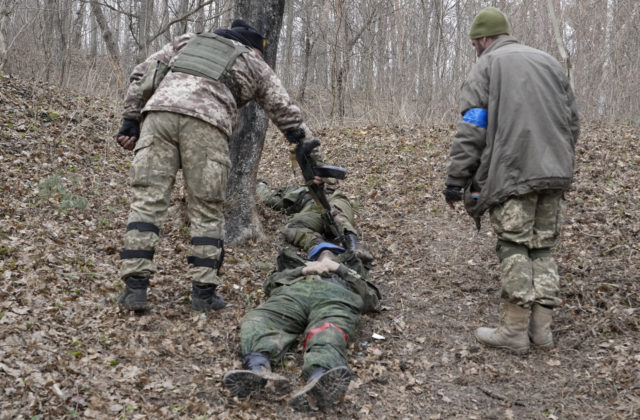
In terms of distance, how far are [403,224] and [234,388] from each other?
4014mm

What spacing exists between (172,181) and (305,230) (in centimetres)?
215

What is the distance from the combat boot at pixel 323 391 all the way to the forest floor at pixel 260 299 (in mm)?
94

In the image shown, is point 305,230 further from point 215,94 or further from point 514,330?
point 514,330

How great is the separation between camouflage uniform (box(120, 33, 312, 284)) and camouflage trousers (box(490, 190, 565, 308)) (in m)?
2.21

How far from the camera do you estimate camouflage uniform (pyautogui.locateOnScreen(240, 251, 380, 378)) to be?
3.43 meters

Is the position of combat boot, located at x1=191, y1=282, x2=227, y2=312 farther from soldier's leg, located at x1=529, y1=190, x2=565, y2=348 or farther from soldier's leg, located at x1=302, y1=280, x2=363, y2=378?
soldier's leg, located at x1=529, y1=190, x2=565, y2=348

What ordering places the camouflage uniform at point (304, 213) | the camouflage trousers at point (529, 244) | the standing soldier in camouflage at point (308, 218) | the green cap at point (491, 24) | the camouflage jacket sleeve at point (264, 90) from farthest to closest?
the camouflage uniform at point (304, 213), the standing soldier in camouflage at point (308, 218), the camouflage jacket sleeve at point (264, 90), the green cap at point (491, 24), the camouflage trousers at point (529, 244)

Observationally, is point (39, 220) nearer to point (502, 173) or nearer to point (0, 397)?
point (0, 397)

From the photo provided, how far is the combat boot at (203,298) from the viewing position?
4.09 m

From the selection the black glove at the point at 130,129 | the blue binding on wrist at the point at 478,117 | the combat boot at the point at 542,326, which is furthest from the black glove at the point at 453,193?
the black glove at the point at 130,129

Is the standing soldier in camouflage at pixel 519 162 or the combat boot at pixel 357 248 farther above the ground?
the standing soldier in camouflage at pixel 519 162

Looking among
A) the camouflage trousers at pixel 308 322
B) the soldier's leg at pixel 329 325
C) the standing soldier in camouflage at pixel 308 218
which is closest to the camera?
the soldier's leg at pixel 329 325

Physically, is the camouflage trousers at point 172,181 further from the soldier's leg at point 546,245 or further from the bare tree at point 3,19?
the bare tree at point 3,19

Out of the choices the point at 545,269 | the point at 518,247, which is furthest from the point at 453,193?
the point at 545,269
